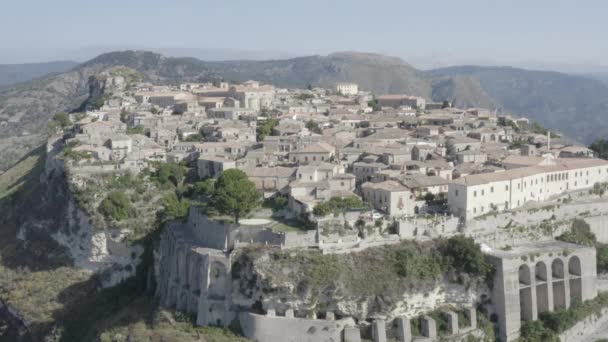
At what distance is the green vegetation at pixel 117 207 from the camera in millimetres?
50188

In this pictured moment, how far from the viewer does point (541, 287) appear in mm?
43031

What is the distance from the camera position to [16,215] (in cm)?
6275

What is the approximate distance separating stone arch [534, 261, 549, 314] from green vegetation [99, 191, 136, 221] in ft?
87.8

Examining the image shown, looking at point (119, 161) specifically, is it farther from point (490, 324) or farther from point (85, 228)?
point (490, 324)

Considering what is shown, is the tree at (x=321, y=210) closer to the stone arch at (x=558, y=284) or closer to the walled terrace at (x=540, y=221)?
the walled terrace at (x=540, y=221)

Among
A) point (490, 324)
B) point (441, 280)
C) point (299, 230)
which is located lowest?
point (490, 324)

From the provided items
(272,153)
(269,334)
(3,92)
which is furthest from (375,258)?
(3,92)

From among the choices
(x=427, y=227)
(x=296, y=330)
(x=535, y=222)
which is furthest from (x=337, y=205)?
(x=535, y=222)

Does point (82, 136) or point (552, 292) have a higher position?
point (82, 136)

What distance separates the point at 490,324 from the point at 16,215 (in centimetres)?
4145

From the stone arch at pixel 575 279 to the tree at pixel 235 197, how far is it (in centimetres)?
1930

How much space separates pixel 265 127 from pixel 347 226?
26.9 metres

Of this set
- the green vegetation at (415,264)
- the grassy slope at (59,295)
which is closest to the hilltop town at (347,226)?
the green vegetation at (415,264)

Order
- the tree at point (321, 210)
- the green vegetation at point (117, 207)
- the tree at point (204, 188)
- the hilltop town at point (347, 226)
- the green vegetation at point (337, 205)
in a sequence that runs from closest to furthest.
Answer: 1. the hilltop town at point (347, 226)
2. the tree at point (321, 210)
3. the green vegetation at point (337, 205)
4. the tree at point (204, 188)
5. the green vegetation at point (117, 207)
